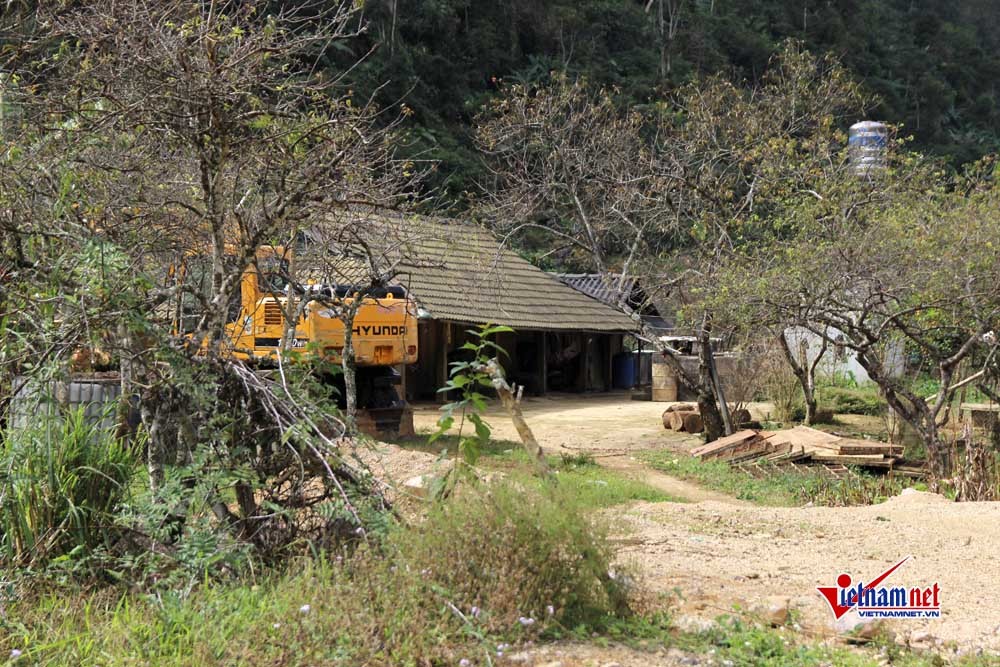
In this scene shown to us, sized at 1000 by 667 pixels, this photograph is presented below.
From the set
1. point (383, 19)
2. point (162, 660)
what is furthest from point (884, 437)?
point (383, 19)

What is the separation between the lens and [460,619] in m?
4.36

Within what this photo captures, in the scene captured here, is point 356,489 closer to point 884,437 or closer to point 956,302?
point 956,302

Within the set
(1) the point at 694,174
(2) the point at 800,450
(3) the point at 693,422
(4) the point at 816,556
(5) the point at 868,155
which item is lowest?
(4) the point at 816,556

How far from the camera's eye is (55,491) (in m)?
5.00

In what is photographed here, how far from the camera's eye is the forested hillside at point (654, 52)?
35094mm

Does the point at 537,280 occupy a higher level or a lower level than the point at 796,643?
higher

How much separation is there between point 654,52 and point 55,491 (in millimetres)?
41533

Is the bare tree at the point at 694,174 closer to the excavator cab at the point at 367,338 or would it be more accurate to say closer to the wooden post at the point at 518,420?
the excavator cab at the point at 367,338

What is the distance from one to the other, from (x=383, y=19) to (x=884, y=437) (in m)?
25.2

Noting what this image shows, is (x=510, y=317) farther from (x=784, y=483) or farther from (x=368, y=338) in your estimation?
(x=784, y=483)
